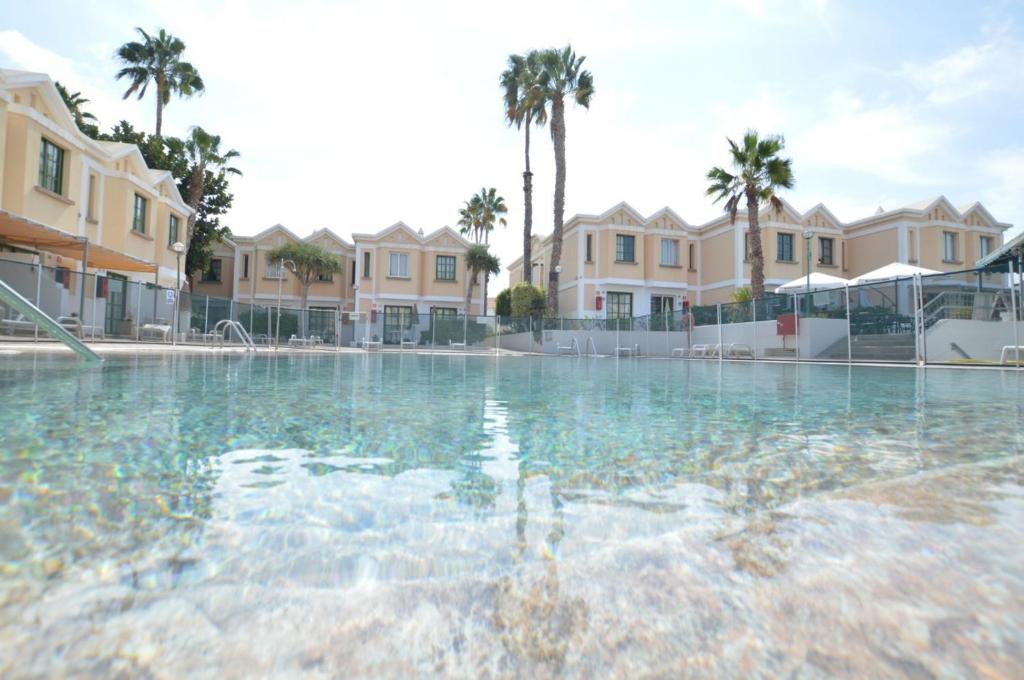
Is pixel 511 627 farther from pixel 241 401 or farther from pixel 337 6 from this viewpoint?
pixel 337 6

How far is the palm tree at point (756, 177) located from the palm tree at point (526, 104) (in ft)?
30.1

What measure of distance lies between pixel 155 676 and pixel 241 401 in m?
3.80

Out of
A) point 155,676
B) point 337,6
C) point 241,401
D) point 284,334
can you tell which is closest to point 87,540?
point 155,676

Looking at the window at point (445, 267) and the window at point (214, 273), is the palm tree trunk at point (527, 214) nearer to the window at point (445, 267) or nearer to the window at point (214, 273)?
the window at point (445, 267)

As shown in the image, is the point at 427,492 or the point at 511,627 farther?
the point at 427,492

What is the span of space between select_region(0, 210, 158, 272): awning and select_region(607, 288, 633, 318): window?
2109 centimetres

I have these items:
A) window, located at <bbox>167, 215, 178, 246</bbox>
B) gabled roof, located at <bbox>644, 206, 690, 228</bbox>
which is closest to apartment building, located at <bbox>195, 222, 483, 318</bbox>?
window, located at <bbox>167, 215, 178, 246</bbox>

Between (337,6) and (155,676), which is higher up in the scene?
(337,6)

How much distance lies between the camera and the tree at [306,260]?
31.3 m

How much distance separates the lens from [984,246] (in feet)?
101

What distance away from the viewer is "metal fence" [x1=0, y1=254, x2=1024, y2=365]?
13906 mm

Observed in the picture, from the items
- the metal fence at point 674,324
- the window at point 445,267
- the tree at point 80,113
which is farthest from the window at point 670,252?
the tree at point 80,113

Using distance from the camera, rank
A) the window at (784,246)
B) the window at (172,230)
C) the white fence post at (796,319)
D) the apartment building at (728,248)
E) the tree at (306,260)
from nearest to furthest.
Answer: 1. the white fence post at (796,319)
2. the window at (172,230)
3. the apartment building at (728,248)
4. the window at (784,246)
5. the tree at (306,260)

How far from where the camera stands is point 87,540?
1.32 metres
